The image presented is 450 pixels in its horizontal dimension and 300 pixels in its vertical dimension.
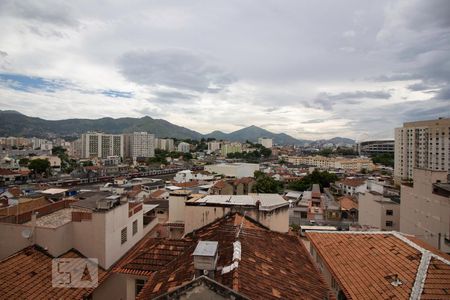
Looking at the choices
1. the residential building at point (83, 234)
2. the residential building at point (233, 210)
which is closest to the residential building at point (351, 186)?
the residential building at point (233, 210)

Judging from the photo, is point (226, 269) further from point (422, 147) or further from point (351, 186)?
point (422, 147)

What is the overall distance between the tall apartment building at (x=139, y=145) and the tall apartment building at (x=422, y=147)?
98189 millimetres

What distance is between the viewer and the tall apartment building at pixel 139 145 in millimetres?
133250

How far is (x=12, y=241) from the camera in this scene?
11.0 m

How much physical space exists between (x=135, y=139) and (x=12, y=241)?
415 ft

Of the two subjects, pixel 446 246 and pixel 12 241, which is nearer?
pixel 12 241

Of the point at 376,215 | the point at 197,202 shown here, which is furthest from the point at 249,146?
the point at 197,202

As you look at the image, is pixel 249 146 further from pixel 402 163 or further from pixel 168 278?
pixel 168 278

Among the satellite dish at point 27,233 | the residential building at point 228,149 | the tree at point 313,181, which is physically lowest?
the tree at point 313,181

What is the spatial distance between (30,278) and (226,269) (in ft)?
23.3

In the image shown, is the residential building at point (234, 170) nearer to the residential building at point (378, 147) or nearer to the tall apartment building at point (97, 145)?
the tall apartment building at point (97, 145)

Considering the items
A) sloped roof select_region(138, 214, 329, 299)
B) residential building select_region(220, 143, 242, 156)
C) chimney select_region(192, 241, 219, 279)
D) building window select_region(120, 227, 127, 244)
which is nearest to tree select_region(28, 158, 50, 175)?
building window select_region(120, 227, 127, 244)

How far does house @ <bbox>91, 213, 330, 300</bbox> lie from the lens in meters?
5.47

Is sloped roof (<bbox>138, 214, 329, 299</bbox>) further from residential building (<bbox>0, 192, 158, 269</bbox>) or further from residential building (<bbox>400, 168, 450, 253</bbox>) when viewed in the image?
residential building (<bbox>400, 168, 450, 253</bbox>)
